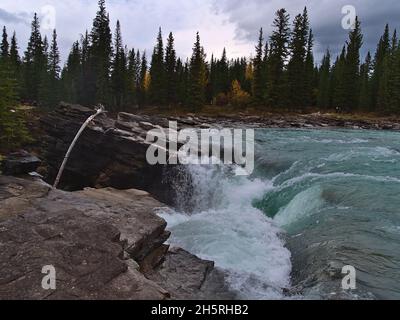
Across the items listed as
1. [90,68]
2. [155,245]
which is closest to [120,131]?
[155,245]

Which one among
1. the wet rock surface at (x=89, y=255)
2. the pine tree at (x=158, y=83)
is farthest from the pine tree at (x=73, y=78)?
the wet rock surface at (x=89, y=255)

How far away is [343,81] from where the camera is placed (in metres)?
70.9

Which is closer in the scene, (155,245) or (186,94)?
(155,245)

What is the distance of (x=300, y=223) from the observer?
15.6 m

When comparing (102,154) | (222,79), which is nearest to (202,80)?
(222,79)

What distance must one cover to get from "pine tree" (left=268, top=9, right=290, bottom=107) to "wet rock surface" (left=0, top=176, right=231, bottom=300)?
59.6 m

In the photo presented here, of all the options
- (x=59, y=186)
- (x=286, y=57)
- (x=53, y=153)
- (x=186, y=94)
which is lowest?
(x=59, y=186)

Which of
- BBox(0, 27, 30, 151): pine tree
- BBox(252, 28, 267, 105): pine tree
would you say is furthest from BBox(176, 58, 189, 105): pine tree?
BBox(0, 27, 30, 151): pine tree

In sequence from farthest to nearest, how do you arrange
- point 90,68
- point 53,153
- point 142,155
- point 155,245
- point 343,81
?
point 343,81 → point 90,68 → point 53,153 → point 142,155 → point 155,245

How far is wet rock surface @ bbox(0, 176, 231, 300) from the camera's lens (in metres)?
7.48

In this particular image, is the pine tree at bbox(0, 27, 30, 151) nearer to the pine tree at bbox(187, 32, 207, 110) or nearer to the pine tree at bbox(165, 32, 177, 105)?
the pine tree at bbox(187, 32, 207, 110)

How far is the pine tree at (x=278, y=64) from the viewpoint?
7000 centimetres

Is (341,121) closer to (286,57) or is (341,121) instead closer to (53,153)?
(286,57)
